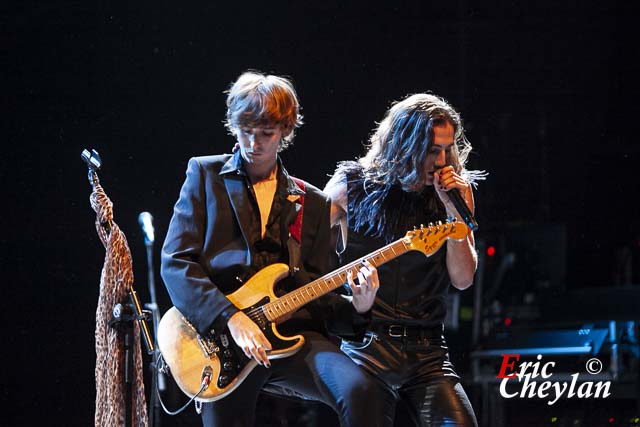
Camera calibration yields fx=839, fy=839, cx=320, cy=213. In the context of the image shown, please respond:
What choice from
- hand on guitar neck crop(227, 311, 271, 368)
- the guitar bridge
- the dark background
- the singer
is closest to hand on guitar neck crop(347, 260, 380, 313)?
the singer

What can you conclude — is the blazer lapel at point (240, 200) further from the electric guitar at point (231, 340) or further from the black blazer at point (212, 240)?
the electric guitar at point (231, 340)

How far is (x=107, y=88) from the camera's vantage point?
5031mm

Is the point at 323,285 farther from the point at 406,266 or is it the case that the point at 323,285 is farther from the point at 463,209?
the point at 463,209

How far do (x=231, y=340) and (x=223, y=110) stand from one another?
2409 millimetres

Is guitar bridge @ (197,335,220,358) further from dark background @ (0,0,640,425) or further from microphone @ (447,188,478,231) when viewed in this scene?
dark background @ (0,0,640,425)

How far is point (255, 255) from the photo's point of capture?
3.11 metres

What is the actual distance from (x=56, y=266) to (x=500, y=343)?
9.17 ft

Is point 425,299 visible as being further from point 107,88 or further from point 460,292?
point 107,88

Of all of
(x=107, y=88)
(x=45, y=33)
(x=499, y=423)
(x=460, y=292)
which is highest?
(x=45, y=33)

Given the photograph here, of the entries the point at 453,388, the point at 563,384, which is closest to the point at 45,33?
the point at 453,388

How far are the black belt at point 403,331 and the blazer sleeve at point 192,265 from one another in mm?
704

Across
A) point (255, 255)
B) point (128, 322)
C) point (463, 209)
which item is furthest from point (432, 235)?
point (128, 322)

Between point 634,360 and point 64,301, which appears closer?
point 64,301

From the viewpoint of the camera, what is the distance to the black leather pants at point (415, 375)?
10.4ft
